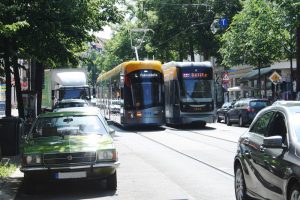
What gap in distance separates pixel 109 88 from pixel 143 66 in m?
7.07

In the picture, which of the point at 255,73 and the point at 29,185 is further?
the point at 255,73

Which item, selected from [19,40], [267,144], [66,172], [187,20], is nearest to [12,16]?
[19,40]

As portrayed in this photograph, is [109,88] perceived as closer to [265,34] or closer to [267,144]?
[265,34]

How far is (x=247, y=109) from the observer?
30297 millimetres

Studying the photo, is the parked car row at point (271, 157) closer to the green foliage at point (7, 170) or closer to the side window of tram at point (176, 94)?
the green foliage at point (7, 170)

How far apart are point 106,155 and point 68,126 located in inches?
60.1

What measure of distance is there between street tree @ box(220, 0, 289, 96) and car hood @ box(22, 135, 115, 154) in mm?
21721

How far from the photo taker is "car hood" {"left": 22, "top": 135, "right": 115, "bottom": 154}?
961 centimetres

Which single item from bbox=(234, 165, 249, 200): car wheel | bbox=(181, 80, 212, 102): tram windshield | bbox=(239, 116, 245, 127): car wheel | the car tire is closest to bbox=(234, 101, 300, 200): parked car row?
bbox=(234, 165, 249, 200): car wheel

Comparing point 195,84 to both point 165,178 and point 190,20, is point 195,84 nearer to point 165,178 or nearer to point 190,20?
point 165,178

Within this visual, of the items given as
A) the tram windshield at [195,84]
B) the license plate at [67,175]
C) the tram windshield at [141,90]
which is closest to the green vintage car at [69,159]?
the license plate at [67,175]

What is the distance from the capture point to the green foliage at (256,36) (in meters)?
32.3

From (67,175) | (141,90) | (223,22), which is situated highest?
(223,22)

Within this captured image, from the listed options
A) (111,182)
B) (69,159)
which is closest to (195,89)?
(111,182)
